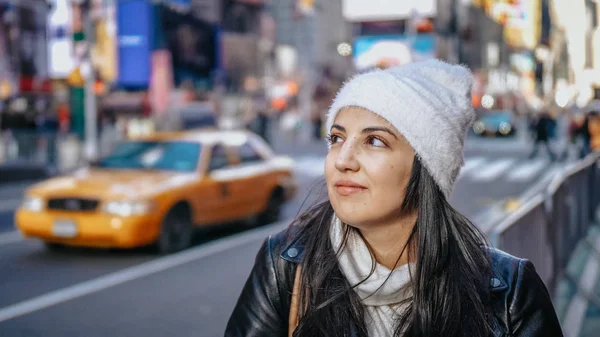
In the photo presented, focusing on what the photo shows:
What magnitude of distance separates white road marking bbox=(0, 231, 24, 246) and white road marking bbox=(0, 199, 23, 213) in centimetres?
293

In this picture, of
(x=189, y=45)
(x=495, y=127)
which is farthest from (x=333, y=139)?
(x=495, y=127)

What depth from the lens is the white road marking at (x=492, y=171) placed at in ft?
73.6

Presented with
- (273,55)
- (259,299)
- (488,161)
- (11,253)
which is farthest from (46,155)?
(273,55)

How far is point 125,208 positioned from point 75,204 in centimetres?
64

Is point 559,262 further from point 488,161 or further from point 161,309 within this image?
point 488,161

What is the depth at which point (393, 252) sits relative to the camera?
2.30 m

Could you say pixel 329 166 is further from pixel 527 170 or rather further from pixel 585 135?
pixel 527 170

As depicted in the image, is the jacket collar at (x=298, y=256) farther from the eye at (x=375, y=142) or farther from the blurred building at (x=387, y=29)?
the blurred building at (x=387, y=29)

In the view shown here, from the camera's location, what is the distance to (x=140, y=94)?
45281mm

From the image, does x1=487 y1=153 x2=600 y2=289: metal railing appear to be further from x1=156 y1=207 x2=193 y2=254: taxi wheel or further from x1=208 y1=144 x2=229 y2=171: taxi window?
x1=208 y1=144 x2=229 y2=171: taxi window

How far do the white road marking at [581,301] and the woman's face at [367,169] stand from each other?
4416 mm

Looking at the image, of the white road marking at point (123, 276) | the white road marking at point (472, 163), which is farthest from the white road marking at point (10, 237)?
the white road marking at point (472, 163)

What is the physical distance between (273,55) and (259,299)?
6921cm

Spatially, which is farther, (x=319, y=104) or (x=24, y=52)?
(x=319, y=104)
